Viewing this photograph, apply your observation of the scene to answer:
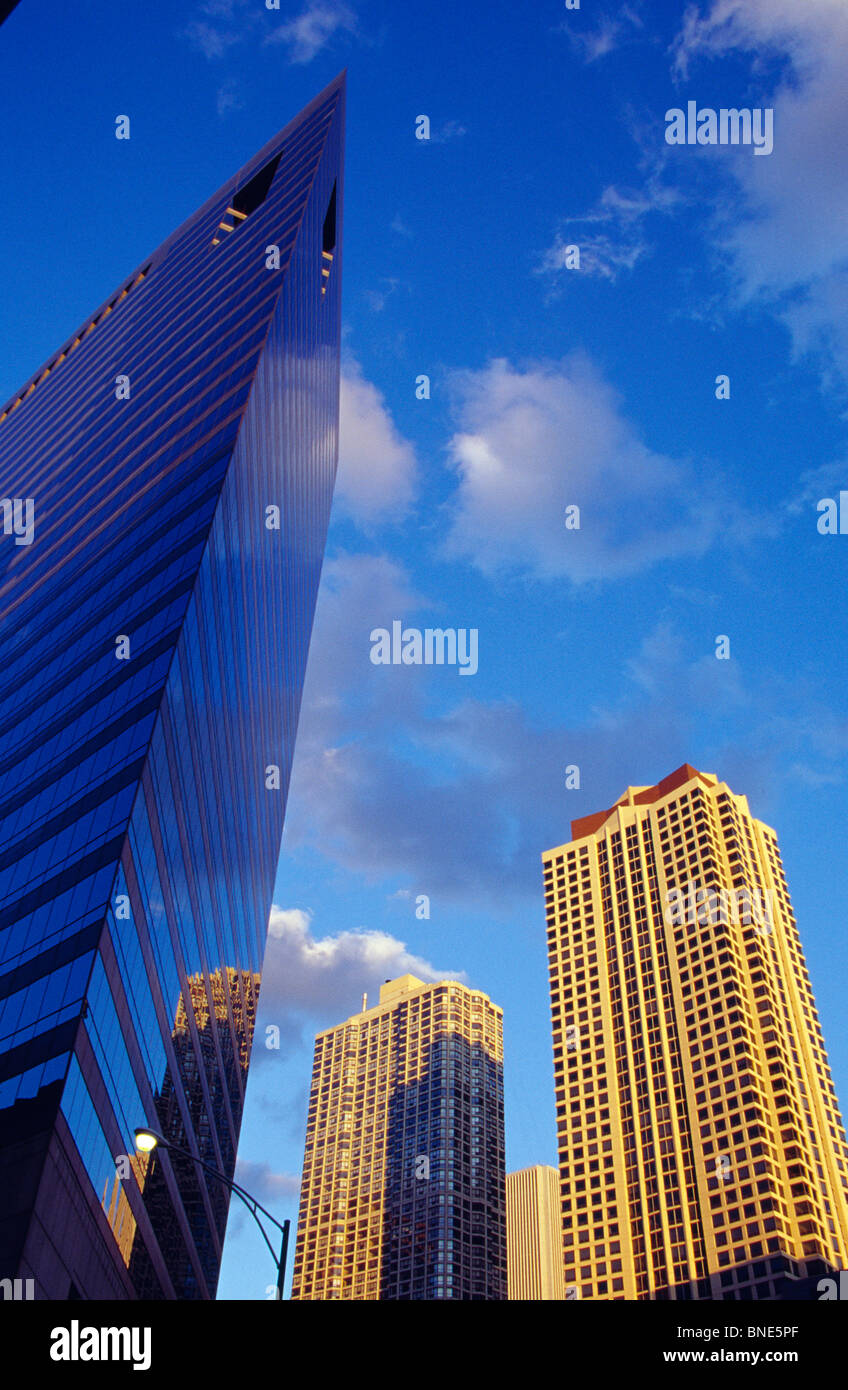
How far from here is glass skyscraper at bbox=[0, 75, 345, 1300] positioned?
43.5 m

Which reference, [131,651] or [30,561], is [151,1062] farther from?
[30,561]

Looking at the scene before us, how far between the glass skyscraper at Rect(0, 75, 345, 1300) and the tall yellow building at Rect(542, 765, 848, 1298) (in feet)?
203

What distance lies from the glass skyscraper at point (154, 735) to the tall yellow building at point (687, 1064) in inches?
2441

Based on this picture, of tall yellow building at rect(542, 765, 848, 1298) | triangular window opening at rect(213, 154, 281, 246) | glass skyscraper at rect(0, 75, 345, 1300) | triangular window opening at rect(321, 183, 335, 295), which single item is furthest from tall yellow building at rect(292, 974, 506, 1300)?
triangular window opening at rect(213, 154, 281, 246)

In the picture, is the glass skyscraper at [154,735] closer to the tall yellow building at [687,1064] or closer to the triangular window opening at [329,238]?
the triangular window opening at [329,238]

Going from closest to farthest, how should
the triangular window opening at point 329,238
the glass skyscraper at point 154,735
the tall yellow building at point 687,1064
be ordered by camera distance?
the glass skyscraper at point 154,735, the tall yellow building at point 687,1064, the triangular window opening at point 329,238

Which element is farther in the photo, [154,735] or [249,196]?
[249,196]

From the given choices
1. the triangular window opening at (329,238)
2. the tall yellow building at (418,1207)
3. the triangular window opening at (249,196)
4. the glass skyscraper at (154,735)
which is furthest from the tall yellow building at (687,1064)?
the triangular window opening at (249,196)

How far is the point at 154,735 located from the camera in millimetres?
51938

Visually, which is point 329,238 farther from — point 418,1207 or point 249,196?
point 418,1207

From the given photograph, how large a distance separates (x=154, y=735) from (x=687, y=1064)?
10542 centimetres

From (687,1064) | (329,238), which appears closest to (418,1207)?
(687,1064)

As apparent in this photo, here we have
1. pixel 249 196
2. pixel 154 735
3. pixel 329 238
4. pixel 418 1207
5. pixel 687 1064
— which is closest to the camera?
pixel 154 735

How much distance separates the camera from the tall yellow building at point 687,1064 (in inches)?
4734
